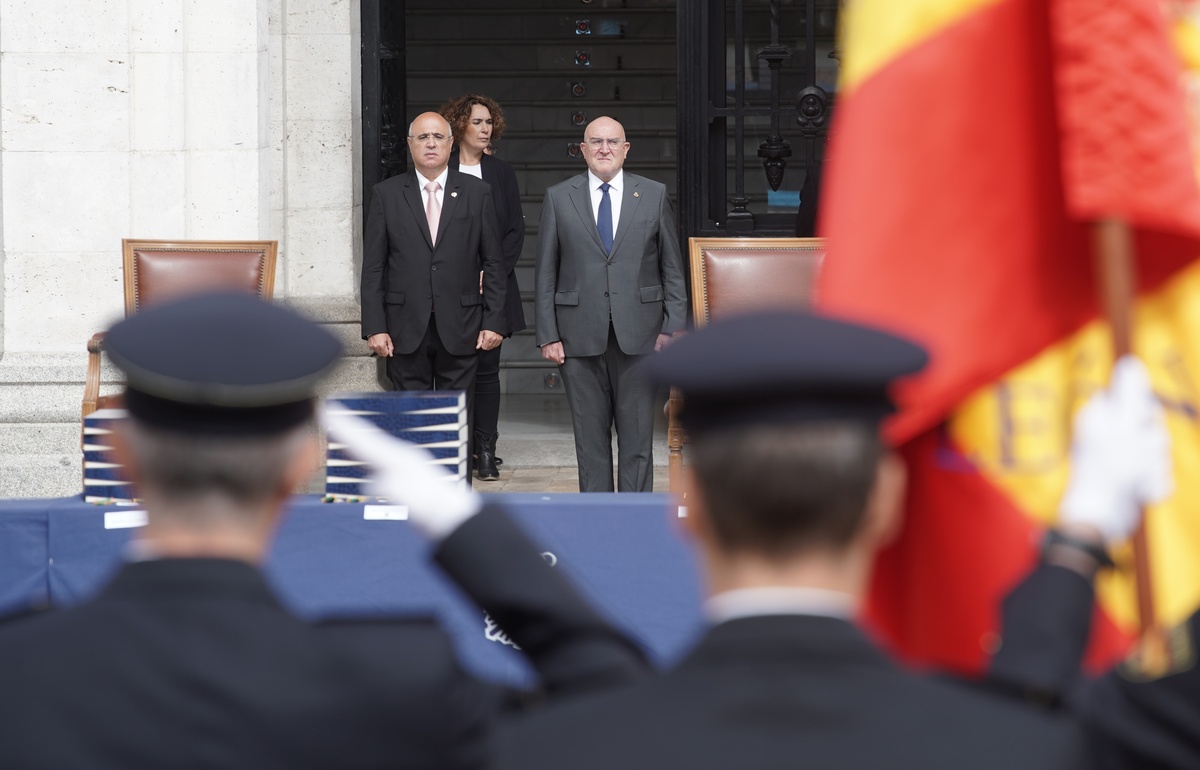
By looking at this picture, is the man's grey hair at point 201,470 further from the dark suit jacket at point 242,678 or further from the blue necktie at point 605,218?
the blue necktie at point 605,218

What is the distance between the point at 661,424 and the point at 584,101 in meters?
4.21

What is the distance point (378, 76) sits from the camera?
7934 millimetres

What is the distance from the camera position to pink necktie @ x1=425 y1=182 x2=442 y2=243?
7.25 m

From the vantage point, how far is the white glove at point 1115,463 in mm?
1508

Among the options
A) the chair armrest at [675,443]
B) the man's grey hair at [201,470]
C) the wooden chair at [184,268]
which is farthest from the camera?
the wooden chair at [184,268]

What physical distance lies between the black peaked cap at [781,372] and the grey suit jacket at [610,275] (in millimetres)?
5592

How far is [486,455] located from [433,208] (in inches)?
51.8

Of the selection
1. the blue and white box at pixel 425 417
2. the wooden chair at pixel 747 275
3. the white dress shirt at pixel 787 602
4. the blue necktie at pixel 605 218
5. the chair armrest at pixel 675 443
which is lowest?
the chair armrest at pixel 675 443

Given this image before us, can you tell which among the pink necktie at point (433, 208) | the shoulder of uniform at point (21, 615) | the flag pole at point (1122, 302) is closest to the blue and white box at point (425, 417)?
the flag pole at point (1122, 302)

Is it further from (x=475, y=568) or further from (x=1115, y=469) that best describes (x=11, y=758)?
(x=1115, y=469)

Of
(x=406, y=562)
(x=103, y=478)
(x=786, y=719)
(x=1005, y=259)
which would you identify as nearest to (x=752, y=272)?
(x=406, y=562)

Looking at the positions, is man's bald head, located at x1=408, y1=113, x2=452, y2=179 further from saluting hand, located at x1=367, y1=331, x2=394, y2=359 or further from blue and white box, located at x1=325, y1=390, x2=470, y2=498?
blue and white box, located at x1=325, y1=390, x2=470, y2=498

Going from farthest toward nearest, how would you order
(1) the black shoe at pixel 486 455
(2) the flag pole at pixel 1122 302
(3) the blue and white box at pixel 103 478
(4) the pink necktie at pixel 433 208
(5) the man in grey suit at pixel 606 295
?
(1) the black shoe at pixel 486 455 → (4) the pink necktie at pixel 433 208 → (5) the man in grey suit at pixel 606 295 → (3) the blue and white box at pixel 103 478 → (2) the flag pole at pixel 1122 302

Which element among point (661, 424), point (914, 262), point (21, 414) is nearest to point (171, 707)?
point (914, 262)
